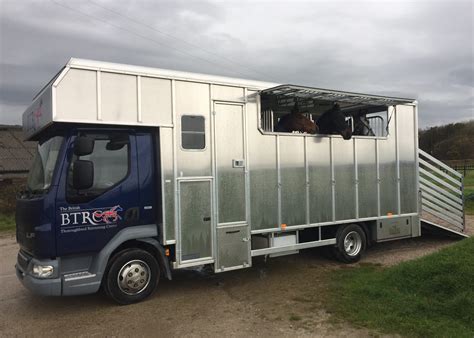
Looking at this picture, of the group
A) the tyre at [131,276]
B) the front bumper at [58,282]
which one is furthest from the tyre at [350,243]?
the front bumper at [58,282]

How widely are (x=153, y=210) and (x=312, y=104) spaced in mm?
4167

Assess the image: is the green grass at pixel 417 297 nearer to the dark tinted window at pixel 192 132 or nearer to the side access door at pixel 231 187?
the side access door at pixel 231 187

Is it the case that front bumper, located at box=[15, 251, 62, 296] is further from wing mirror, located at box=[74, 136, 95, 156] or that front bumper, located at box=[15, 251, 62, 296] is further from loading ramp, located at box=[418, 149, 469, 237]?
loading ramp, located at box=[418, 149, 469, 237]

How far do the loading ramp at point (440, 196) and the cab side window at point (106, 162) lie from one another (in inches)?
264

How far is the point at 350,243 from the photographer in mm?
8461

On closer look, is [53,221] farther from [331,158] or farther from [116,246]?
[331,158]

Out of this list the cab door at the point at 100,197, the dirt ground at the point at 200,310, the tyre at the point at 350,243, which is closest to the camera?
the dirt ground at the point at 200,310

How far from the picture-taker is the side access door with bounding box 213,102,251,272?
6586mm

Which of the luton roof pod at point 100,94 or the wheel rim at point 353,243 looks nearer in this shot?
the luton roof pod at point 100,94

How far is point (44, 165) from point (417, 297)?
5423 millimetres

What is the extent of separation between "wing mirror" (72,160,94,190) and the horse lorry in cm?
1

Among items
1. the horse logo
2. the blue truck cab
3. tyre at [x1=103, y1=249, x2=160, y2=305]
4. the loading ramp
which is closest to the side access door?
the blue truck cab

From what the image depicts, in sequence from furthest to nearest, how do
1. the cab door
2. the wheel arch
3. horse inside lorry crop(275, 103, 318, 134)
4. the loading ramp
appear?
the loading ramp
horse inside lorry crop(275, 103, 318, 134)
the wheel arch
the cab door

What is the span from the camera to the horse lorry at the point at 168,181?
5.52 metres
